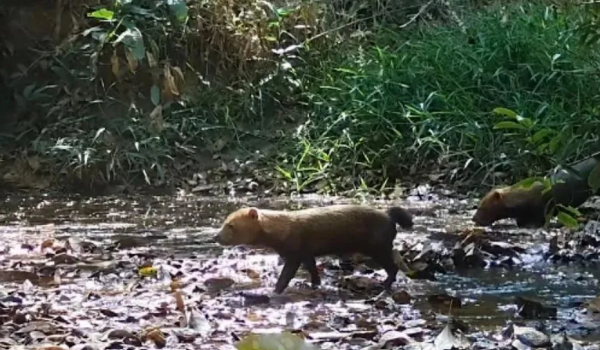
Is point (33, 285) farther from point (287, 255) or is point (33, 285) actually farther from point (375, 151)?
point (375, 151)

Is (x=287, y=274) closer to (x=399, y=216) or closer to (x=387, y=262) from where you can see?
(x=387, y=262)

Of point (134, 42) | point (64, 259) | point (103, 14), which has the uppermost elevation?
point (103, 14)

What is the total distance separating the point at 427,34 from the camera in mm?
11180

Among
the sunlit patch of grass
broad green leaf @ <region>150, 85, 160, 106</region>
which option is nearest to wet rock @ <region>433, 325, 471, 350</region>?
the sunlit patch of grass

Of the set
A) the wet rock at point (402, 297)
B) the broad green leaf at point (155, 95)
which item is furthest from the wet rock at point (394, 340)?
the broad green leaf at point (155, 95)

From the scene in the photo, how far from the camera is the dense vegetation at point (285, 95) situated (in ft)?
30.1

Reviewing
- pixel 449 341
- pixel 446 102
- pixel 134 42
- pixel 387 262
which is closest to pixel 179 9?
pixel 134 42

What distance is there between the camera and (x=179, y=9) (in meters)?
10.5

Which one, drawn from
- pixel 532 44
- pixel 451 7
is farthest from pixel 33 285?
pixel 451 7

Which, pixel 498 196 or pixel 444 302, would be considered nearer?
pixel 444 302

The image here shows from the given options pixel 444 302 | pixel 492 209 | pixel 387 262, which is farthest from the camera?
pixel 492 209

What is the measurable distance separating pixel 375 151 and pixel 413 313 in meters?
5.34

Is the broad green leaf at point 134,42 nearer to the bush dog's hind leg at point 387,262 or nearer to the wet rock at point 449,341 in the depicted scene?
the bush dog's hind leg at point 387,262

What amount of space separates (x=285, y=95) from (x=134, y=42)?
5.44 ft
